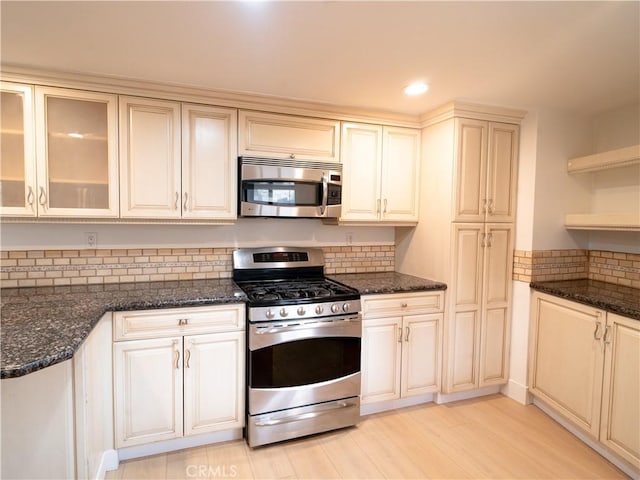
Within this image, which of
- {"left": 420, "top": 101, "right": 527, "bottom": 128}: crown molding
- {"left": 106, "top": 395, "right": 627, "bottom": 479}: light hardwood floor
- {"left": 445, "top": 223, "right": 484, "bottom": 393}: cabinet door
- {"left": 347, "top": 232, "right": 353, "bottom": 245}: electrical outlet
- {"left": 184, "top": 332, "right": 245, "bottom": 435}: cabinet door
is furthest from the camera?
{"left": 347, "top": 232, "right": 353, "bottom": 245}: electrical outlet

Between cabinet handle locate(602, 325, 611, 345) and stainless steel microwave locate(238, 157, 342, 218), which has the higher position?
stainless steel microwave locate(238, 157, 342, 218)

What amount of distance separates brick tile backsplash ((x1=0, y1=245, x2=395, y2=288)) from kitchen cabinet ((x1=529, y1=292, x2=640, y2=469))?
2.39m

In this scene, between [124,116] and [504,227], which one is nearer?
[124,116]

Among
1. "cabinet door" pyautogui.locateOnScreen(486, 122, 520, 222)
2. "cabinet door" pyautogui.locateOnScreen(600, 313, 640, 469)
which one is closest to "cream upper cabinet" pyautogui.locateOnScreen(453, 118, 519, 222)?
"cabinet door" pyautogui.locateOnScreen(486, 122, 520, 222)

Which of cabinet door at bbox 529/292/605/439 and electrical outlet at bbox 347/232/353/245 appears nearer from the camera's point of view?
cabinet door at bbox 529/292/605/439

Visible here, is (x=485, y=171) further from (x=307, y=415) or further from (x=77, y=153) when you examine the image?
(x=77, y=153)

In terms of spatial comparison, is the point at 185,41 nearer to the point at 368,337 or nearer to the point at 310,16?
the point at 310,16

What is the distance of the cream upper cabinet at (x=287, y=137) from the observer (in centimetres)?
252

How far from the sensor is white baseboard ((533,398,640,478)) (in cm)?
207

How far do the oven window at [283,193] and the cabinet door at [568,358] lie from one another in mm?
1840

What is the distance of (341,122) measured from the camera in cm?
275

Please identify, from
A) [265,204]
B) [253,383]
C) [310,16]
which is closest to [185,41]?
[310,16]

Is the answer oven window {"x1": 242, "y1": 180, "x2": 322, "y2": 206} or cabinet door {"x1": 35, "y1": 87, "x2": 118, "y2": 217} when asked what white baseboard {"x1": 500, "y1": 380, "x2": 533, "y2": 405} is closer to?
oven window {"x1": 242, "y1": 180, "x2": 322, "y2": 206}

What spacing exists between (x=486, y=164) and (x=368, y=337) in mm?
1570
